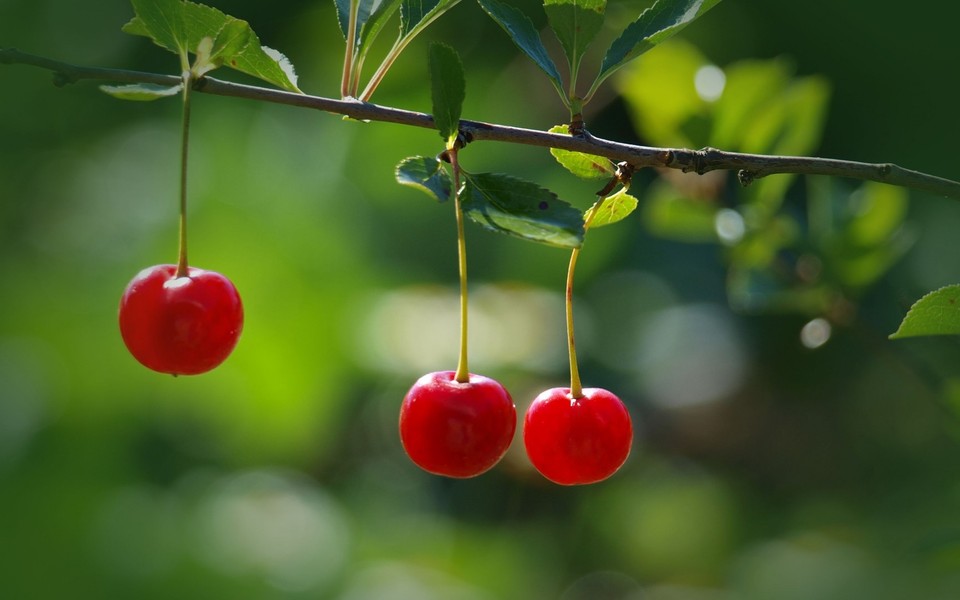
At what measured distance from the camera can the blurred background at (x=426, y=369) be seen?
7.80ft

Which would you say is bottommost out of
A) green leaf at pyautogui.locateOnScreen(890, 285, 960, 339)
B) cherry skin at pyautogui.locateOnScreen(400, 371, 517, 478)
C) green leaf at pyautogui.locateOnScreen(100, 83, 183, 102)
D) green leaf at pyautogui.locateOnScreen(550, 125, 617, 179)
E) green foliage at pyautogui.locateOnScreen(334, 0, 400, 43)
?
cherry skin at pyautogui.locateOnScreen(400, 371, 517, 478)

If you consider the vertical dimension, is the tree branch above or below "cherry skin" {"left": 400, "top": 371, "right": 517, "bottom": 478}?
above

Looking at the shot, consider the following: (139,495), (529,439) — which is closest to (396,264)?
(139,495)

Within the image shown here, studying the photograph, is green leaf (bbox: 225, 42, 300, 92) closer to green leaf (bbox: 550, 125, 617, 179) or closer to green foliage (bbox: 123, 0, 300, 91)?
green foliage (bbox: 123, 0, 300, 91)

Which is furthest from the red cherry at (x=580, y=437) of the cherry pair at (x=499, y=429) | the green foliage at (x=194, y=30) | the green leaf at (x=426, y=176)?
the green foliage at (x=194, y=30)

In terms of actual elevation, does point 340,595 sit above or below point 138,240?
below

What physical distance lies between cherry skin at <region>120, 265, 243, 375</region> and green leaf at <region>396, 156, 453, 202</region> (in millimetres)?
207

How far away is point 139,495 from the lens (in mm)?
2445

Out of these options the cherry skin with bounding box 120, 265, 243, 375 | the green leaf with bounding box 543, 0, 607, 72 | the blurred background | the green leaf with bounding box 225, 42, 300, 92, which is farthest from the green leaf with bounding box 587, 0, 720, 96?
the blurred background

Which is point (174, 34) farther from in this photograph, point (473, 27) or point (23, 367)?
point (473, 27)

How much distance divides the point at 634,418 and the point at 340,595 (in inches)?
33.9

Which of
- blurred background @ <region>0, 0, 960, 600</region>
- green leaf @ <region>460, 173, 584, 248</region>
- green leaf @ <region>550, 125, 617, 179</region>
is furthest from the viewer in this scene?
blurred background @ <region>0, 0, 960, 600</region>

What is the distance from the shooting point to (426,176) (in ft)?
2.23

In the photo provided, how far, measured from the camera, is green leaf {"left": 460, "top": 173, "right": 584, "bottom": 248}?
612mm
